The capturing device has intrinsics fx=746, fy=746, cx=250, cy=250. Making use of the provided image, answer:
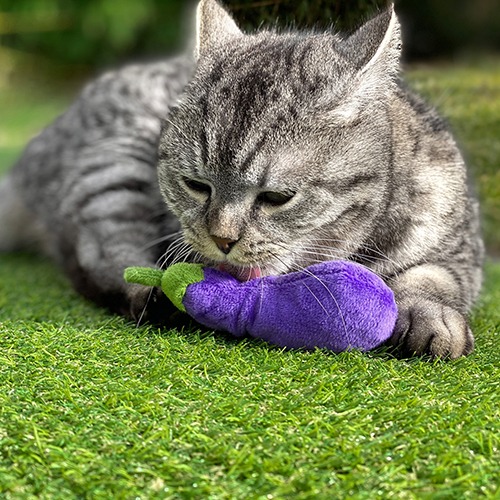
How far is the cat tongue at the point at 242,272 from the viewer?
5.65 ft

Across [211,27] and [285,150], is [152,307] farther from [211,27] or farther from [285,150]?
[211,27]

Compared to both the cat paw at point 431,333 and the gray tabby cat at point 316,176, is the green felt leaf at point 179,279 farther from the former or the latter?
the cat paw at point 431,333

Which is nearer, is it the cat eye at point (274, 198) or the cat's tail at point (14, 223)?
the cat eye at point (274, 198)

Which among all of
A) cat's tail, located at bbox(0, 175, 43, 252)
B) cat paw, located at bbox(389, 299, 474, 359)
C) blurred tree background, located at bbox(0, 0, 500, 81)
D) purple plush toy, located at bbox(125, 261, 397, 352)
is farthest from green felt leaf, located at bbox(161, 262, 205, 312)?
blurred tree background, located at bbox(0, 0, 500, 81)

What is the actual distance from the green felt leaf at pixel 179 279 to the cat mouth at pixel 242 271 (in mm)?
57

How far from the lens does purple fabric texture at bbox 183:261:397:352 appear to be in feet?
5.37

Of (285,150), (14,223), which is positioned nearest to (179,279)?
(285,150)

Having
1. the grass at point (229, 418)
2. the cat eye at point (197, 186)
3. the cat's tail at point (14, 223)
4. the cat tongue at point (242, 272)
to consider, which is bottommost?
the cat's tail at point (14, 223)

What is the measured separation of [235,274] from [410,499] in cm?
77

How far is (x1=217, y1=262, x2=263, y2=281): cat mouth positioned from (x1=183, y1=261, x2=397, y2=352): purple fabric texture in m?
0.02

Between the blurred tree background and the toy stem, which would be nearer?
the toy stem

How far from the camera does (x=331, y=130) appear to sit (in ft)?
5.48

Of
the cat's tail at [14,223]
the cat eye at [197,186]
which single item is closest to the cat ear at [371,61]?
the cat eye at [197,186]

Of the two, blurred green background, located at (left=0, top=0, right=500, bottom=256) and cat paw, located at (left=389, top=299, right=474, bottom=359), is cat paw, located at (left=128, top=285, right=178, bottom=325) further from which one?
blurred green background, located at (left=0, top=0, right=500, bottom=256)
